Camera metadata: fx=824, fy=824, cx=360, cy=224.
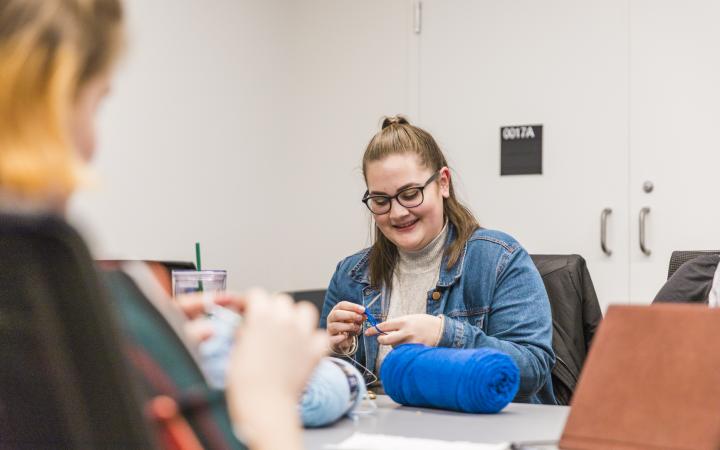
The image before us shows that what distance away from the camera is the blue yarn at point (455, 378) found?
1.26 meters

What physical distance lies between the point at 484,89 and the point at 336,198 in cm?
80

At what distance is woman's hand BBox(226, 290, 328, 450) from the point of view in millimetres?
588

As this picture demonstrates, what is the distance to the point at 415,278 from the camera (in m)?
1.96

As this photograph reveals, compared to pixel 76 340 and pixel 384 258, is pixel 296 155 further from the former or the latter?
pixel 76 340

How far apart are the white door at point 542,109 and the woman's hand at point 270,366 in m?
2.62

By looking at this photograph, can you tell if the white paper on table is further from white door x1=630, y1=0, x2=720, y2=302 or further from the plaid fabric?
white door x1=630, y1=0, x2=720, y2=302

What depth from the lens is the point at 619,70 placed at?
3.11 meters

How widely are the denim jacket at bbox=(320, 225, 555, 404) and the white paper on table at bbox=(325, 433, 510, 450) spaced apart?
0.50 m

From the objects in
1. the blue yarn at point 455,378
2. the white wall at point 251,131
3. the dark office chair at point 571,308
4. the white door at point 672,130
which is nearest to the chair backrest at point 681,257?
the dark office chair at point 571,308

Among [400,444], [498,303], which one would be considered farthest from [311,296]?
[400,444]

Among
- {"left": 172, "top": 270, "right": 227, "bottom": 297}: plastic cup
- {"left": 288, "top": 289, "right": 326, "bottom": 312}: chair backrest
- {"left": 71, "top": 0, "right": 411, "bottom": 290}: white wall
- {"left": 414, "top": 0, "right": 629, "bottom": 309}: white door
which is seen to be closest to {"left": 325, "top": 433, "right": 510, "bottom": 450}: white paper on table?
{"left": 172, "top": 270, "right": 227, "bottom": 297}: plastic cup

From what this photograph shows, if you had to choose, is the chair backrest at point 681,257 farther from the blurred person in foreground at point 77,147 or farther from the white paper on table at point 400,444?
the blurred person in foreground at point 77,147

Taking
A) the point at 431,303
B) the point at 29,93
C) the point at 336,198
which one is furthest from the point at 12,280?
the point at 336,198

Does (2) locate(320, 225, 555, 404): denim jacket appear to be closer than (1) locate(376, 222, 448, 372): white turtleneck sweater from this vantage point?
Yes
